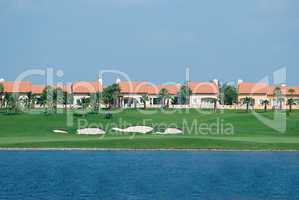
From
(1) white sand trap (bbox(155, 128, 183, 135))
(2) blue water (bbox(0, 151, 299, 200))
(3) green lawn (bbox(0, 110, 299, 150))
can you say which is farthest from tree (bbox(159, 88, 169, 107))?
(2) blue water (bbox(0, 151, 299, 200))

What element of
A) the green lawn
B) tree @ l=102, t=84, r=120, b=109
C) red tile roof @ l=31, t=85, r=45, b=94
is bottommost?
the green lawn

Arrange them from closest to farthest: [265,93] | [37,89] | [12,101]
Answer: [12,101]
[265,93]
[37,89]

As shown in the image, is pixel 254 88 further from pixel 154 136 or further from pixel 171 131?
pixel 154 136

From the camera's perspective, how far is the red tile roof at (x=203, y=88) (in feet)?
506

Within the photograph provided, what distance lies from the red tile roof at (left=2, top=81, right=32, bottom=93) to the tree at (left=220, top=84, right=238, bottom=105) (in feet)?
129

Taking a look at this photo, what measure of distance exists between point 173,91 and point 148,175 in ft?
356

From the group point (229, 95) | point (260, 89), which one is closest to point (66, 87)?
point (229, 95)

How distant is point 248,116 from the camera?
348ft

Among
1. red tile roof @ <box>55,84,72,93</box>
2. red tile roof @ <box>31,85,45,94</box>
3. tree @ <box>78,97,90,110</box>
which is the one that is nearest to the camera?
tree @ <box>78,97,90,110</box>

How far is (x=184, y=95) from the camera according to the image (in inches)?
5886

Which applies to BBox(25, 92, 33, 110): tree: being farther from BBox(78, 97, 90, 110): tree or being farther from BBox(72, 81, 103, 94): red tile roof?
BBox(72, 81, 103, 94): red tile roof

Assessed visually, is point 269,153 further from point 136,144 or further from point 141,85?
point 141,85

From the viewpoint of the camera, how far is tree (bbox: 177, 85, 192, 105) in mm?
148375

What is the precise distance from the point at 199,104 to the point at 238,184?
105576 millimetres
